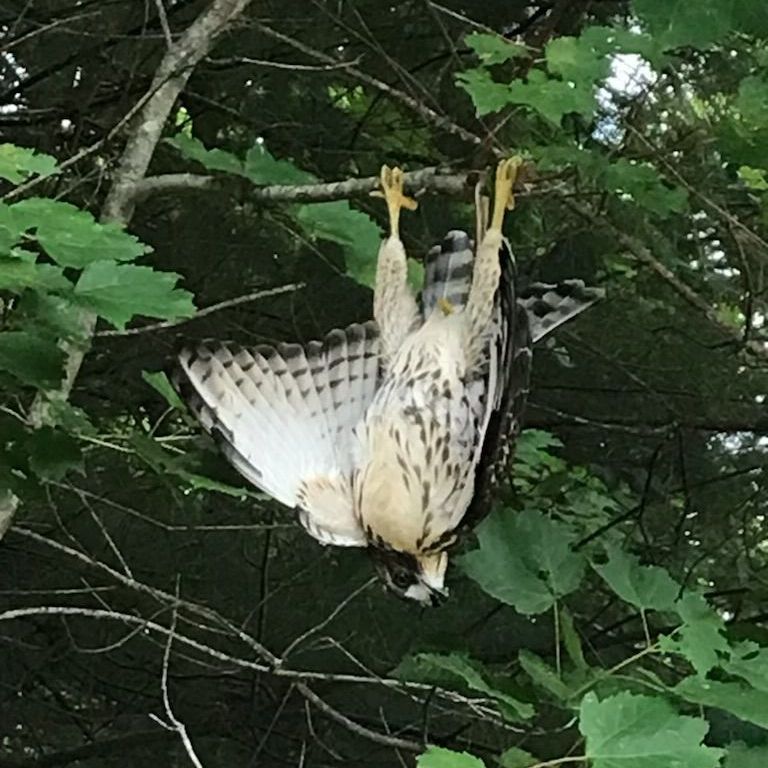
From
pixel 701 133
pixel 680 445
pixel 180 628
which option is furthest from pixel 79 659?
pixel 701 133

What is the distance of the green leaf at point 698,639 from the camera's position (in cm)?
174

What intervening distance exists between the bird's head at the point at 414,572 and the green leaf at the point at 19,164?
618 mm

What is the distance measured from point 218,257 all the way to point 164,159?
0.34 m

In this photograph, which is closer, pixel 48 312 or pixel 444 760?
pixel 444 760

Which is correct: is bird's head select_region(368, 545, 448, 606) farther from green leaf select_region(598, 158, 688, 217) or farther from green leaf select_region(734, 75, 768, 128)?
green leaf select_region(734, 75, 768, 128)

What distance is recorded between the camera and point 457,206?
11.2 feet

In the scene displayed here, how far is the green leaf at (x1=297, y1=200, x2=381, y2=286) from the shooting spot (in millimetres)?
2217

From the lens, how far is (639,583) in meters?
1.99

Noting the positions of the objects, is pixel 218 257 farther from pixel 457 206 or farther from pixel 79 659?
pixel 79 659

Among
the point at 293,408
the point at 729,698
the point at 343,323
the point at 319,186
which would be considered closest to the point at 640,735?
the point at 729,698

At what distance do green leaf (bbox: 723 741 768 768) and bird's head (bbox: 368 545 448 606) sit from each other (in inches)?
18.2

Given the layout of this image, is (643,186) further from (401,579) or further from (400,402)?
(401,579)

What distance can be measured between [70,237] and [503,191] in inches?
21.4

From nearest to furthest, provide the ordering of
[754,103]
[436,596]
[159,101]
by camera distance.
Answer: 1. [436,596]
2. [754,103]
3. [159,101]
